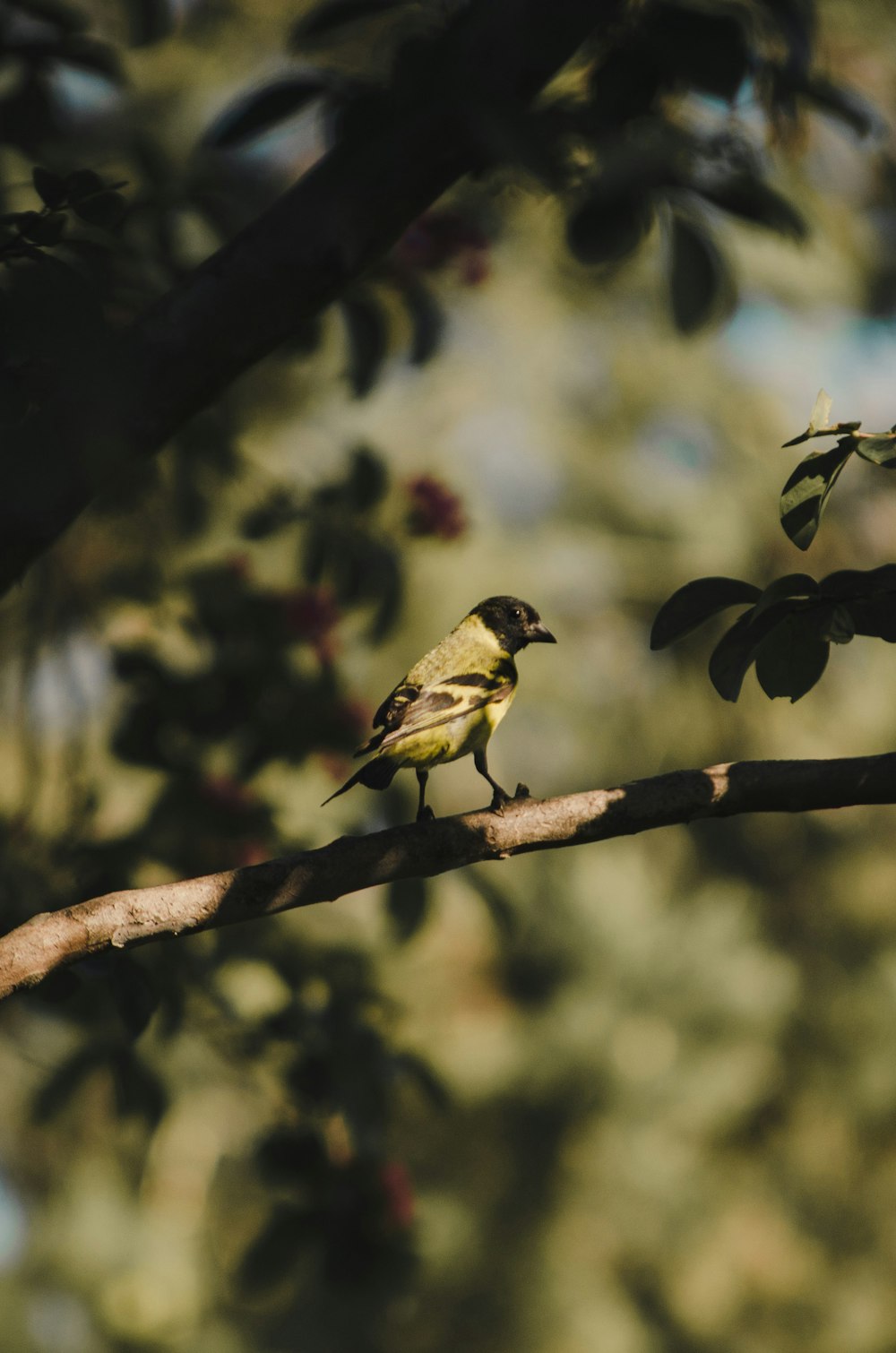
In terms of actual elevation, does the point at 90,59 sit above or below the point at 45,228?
above

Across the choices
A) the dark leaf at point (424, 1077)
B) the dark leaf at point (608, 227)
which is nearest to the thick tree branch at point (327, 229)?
the dark leaf at point (608, 227)

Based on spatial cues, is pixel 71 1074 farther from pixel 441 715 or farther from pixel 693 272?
pixel 693 272

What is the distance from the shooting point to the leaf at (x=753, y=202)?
2.10m

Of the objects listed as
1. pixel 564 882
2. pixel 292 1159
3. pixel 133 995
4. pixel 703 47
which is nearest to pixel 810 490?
pixel 703 47

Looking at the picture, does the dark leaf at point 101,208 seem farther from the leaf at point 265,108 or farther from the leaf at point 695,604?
the leaf at point 695,604

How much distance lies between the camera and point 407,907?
2740 mm

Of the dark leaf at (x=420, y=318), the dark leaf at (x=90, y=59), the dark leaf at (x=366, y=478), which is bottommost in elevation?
the dark leaf at (x=366, y=478)

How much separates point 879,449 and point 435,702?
128 cm

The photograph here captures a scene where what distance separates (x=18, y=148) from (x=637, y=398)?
4560 millimetres

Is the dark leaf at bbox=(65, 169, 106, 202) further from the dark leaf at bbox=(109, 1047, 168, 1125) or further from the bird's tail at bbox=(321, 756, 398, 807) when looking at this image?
the dark leaf at bbox=(109, 1047, 168, 1125)

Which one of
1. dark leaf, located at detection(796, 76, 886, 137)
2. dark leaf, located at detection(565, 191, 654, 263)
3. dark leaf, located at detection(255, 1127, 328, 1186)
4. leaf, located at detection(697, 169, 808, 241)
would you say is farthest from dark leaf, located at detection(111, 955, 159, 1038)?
dark leaf, located at detection(796, 76, 886, 137)

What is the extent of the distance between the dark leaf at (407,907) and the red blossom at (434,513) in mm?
948

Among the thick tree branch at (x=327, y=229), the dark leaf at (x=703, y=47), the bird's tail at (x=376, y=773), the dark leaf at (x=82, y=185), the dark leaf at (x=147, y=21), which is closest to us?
the dark leaf at (x=82, y=185)

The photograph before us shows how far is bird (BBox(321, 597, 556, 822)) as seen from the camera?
2.43 meters
